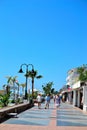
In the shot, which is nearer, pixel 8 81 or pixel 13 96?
pixel 13 96

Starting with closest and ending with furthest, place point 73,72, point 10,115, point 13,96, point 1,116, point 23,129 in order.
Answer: point 23,129 → point 1,116 → point 10,115 → point 13,96 → point 73,72

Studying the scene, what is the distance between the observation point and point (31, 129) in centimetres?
1627

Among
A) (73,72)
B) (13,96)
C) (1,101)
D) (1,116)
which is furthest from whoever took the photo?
(73,72)

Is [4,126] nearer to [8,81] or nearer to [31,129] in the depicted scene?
[31,129]

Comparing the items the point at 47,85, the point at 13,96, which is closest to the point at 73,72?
the point at 47,85

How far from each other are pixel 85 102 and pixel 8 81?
40.0 m

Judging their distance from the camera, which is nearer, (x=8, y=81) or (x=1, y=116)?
(x=1, y=116)

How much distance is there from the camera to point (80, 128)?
57.6 ft

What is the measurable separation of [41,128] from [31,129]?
720 millimetres

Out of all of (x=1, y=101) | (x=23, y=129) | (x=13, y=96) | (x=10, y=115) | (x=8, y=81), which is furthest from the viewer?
(x=8, y=81)

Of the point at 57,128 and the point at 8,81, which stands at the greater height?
the point at 8,81

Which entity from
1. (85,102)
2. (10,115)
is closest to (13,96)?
(85,102)

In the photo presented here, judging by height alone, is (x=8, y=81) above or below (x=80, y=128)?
above

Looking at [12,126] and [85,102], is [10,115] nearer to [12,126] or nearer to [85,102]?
[12,126]
